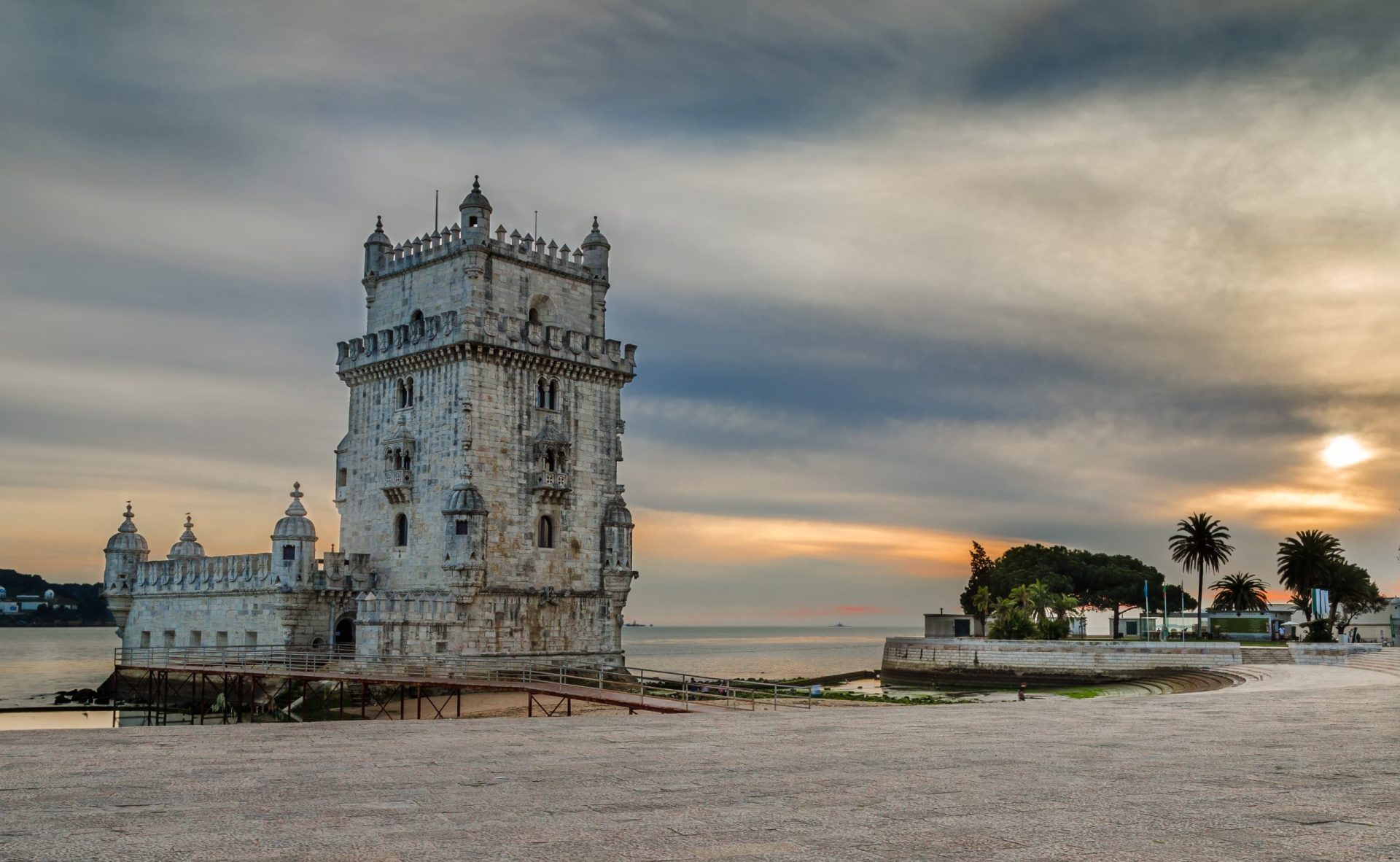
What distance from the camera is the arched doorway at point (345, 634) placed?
51.5 meters

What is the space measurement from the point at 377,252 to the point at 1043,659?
40.7 metres

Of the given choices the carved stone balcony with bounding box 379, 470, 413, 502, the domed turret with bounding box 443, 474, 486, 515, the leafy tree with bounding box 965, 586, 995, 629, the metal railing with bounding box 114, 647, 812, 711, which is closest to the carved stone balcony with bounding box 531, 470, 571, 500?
the domed turret with bounding box 443, 474, 486, 515

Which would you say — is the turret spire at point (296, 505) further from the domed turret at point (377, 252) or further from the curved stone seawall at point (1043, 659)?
the curved stone seawall at point (1043, 659)

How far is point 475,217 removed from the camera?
50.8m

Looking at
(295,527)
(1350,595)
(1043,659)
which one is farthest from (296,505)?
(1350,595)

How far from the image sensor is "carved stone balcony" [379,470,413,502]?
1977 inches

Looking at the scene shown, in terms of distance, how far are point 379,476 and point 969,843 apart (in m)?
44.9

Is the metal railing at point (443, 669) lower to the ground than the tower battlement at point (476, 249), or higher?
lower

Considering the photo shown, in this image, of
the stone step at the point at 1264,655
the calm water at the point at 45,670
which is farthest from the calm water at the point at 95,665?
the stone step at the point at 1264,655

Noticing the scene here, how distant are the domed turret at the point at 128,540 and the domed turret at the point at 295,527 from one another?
54.0 ft

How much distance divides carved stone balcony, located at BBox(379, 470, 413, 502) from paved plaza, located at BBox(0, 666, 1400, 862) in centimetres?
2919

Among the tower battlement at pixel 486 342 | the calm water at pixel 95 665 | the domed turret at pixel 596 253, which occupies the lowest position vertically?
the calm water at pixel 95 665

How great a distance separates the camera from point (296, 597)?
50.8 meters

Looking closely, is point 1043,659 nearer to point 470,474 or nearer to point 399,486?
point 470,474
